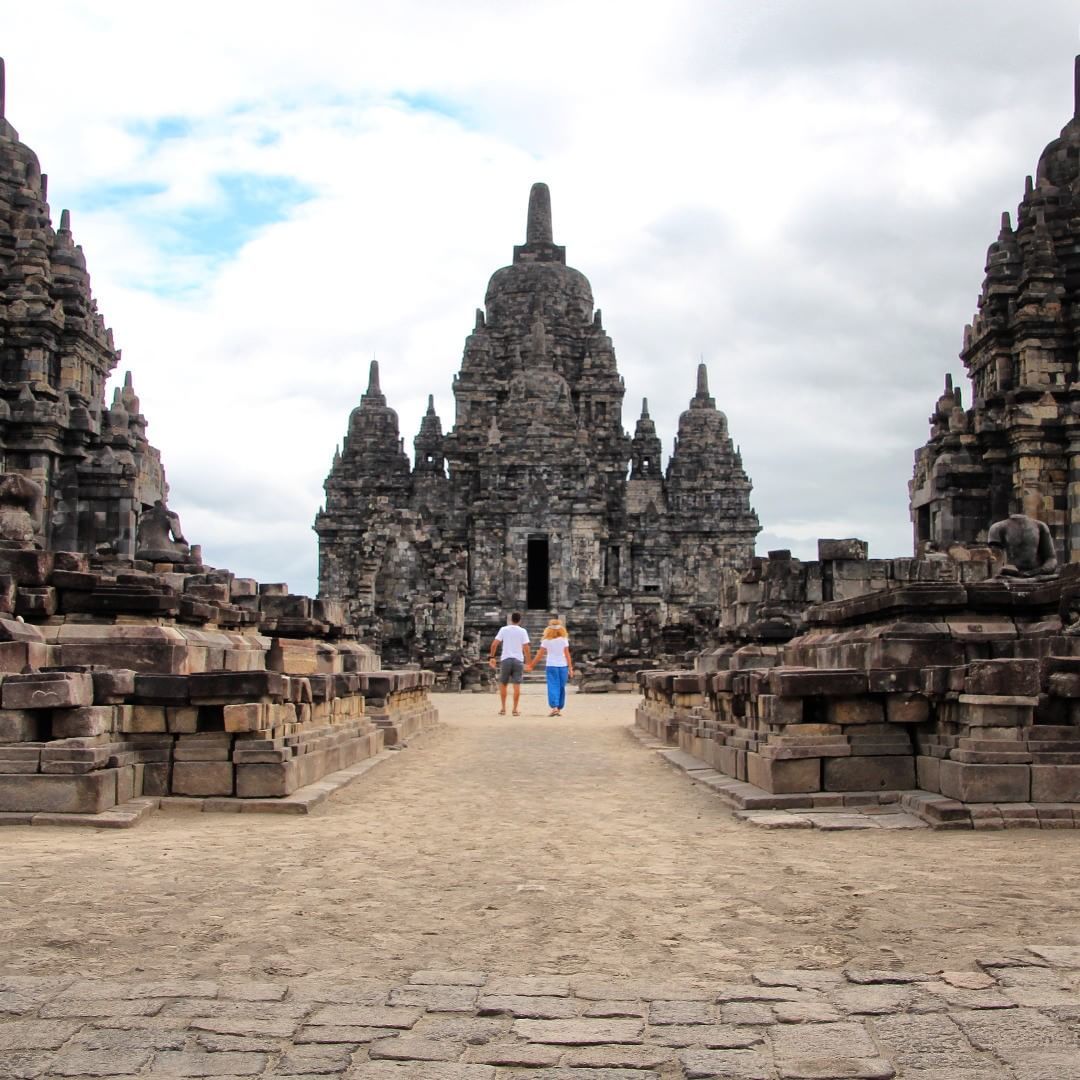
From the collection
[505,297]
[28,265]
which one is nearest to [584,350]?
[505,297]

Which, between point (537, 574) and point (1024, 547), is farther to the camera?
point (537, 574)

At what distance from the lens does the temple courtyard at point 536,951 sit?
361cm

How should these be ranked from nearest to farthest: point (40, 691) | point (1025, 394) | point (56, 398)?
point (40, 691) < point (1025, 394) < point (56, 398)

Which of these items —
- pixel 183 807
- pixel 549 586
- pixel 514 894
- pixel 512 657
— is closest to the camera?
pixel 514 894

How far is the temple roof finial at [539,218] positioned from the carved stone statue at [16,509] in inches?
1623

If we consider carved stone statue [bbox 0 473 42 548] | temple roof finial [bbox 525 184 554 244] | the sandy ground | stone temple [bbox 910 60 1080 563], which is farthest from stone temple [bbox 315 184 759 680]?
the sandy ground

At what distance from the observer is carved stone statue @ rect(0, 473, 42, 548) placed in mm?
9688

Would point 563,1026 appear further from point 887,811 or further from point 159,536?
point 159,536

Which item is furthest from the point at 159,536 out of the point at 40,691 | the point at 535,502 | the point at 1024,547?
the point at 535,502

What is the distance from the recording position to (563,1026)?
3834mm

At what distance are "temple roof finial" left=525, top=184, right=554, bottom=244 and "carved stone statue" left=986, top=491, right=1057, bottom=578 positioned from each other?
4169 cm

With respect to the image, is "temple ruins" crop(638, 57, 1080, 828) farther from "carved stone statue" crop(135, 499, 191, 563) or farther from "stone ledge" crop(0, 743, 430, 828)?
"carved stone statue" crop(135, 499, 191, 563)

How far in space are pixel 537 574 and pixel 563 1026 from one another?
38.7 meters

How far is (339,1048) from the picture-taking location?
3650 millimetres
